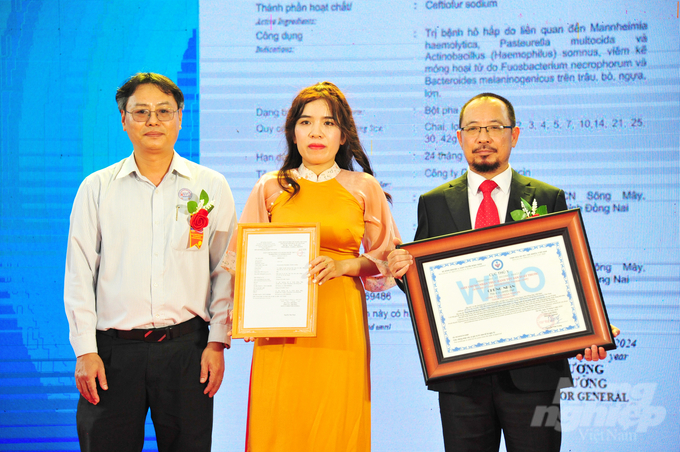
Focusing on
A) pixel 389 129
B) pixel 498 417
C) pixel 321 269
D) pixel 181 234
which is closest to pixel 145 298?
pixel 181 234

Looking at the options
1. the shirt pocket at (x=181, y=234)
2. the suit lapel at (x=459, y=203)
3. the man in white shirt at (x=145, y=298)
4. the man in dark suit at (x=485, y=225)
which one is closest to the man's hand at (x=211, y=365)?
the man in white shirt at (x=145, y=298)

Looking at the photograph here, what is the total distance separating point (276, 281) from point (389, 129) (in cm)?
171

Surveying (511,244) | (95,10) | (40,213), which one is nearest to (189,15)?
(95,10)

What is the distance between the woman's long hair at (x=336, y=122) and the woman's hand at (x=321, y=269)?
37 cm

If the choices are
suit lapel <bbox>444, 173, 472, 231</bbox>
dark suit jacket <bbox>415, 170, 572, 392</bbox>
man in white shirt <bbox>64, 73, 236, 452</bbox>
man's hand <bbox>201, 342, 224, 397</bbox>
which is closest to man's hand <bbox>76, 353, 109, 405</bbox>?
man in white shirt <bbox>64, 73, 236, 452</bbox>

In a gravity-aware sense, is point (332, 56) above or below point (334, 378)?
above

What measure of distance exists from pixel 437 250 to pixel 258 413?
3.11ft

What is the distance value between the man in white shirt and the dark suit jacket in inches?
34.3

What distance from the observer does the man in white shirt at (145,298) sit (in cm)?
214

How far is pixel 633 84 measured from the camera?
10.9 ft

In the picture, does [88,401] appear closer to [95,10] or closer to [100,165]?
[100,165]

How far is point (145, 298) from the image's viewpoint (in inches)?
85.5

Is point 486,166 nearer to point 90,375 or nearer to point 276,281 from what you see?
point 276,281

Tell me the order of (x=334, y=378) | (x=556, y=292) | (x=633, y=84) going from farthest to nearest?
(x=633, y=84)
(x=334, y=378)
(x=556, y=292)
